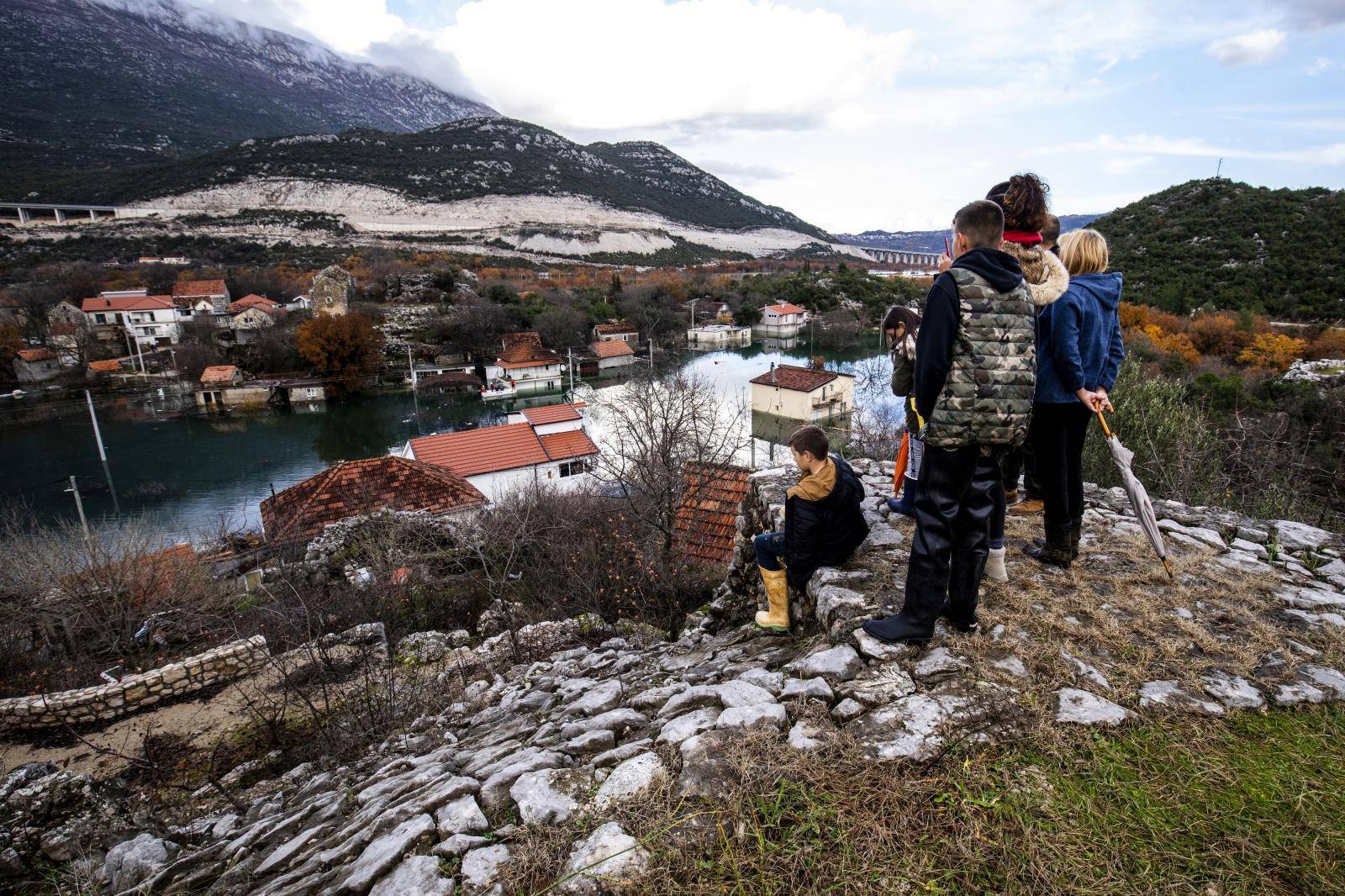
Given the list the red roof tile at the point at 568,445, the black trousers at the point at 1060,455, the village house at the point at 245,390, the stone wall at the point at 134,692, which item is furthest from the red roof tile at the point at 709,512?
the village house at the point at 245,390

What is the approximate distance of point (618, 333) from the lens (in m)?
49.6

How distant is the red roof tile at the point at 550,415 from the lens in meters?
22.8

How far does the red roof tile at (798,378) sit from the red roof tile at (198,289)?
42515 mm

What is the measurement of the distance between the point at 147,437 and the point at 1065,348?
3796 centimetres

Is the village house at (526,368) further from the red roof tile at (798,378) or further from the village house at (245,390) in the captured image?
the red roof tile at (798,378)

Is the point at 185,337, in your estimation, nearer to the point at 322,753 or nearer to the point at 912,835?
the point at 322,753

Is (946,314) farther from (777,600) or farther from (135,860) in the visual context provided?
(135,860)

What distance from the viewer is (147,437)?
28547mm

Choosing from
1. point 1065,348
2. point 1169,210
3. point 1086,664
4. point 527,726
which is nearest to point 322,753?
point 527,726

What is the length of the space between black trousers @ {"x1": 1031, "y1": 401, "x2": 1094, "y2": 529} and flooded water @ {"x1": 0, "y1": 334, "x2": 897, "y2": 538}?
1529 centimetres

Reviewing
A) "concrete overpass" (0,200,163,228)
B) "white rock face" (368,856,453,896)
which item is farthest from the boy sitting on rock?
"concrete overpass" (0,200,163,228)

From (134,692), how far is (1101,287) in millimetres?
9715

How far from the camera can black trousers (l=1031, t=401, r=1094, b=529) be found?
10.8ft

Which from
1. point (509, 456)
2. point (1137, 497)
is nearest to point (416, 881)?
point (1137, 497)
